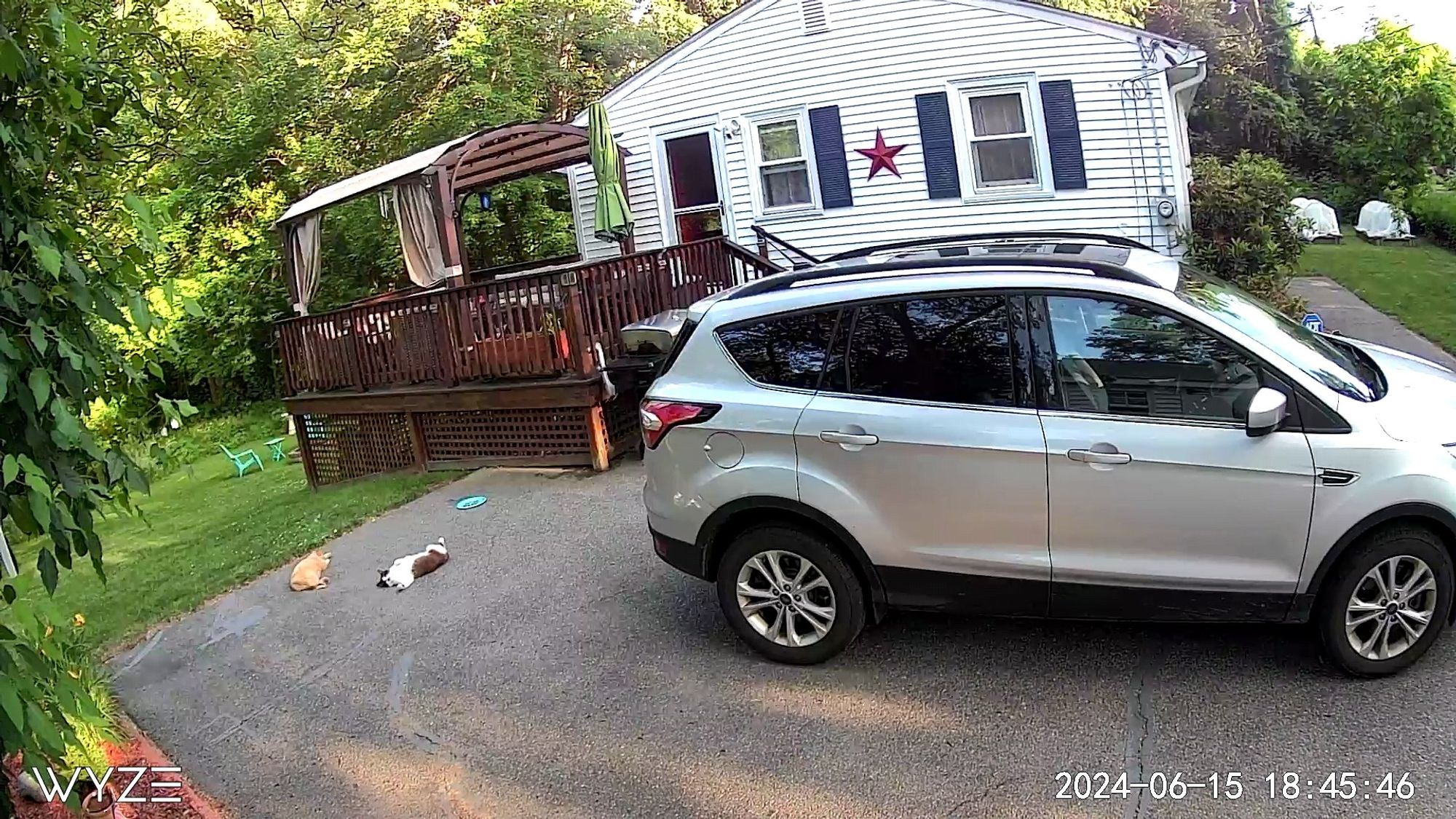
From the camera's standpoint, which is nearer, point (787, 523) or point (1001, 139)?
point (787, 523)

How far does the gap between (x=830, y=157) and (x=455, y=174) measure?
17.3 ft

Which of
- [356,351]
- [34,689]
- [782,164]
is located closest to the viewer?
[34,689]

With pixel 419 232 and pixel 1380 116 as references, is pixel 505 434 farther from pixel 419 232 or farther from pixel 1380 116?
pixel 1380 116

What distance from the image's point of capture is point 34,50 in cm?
289

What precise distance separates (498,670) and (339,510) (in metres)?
4.48

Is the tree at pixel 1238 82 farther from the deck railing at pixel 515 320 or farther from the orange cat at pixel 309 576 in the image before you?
the orange cat at pixel 309 576

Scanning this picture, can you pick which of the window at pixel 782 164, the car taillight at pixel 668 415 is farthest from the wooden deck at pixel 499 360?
the car taillight at pixel 668 415

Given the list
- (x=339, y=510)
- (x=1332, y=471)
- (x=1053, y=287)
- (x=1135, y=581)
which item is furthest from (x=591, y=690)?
(x=339, y=510)

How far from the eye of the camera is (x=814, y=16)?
13055mm

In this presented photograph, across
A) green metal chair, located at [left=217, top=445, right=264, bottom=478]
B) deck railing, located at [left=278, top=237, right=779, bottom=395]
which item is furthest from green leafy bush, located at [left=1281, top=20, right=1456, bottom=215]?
green metal chair, located at [left=217, top=445, right=264, bottom=478]

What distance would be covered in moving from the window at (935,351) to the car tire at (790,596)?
74 centimetres

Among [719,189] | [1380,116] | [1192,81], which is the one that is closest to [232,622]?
[719,189]

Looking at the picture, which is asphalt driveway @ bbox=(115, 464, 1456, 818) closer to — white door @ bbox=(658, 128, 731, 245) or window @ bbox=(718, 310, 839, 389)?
window @ bbox=(718, 310, 839, 389)
